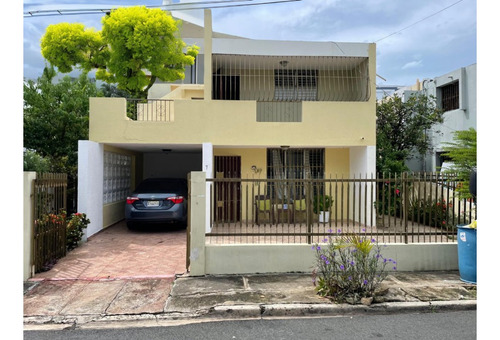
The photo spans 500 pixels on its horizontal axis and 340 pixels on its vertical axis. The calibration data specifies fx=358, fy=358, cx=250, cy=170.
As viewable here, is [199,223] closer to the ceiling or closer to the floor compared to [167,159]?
closer to the floor

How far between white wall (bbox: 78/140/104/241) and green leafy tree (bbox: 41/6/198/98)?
11.7 feet

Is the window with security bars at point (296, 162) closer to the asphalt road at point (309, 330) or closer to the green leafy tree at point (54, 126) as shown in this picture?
the green leafy tree at point (54, 126)

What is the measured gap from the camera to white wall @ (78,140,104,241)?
9.23 m

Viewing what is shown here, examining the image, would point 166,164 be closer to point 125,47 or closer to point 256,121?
point 125,47

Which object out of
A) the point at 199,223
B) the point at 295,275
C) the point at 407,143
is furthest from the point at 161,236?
the point at 407,143

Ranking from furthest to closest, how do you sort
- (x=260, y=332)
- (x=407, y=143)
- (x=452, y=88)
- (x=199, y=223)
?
(x=452, y=88) → (x=407, y=143) → (x=199, y=223) → (x=260, y=332)

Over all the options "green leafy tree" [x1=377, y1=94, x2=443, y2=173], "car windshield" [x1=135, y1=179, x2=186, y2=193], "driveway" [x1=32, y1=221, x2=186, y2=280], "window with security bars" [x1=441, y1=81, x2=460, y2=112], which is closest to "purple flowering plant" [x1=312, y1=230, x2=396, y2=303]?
"driveway" [x1=32, y1=221, x2=186, y2=280]

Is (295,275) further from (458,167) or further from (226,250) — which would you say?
(458,167)

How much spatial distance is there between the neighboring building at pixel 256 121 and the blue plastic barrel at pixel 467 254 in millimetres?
4532

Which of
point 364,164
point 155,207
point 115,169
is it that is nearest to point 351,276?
point 364,164

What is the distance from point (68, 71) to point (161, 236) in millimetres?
7403

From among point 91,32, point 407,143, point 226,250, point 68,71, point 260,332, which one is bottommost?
point 260,332

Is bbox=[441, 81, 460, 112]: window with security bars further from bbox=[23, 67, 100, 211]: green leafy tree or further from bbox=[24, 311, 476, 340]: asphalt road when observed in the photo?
bbox=[23, 67, 100, 211]: green leafy tree

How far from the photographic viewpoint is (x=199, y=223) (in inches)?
249
